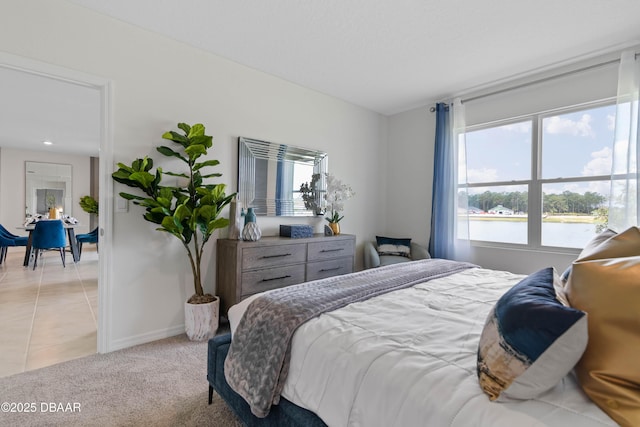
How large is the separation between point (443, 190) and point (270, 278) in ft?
7.70

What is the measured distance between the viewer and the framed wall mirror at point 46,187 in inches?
282

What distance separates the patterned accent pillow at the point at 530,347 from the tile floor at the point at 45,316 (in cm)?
277

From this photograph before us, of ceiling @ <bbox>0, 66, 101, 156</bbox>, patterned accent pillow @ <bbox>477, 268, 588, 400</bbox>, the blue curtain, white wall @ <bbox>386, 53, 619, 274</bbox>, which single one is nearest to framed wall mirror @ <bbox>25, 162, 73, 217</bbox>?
ceiling @ <bbox>0, 66, 101, 156</bbox>

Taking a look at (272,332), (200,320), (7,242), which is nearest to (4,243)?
(7,242)

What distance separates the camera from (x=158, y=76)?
257 centimetres

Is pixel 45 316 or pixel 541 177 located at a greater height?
pixel 541 177

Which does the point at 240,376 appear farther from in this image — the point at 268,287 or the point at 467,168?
the point at 467,168

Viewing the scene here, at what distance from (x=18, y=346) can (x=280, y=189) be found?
2544 millimetres

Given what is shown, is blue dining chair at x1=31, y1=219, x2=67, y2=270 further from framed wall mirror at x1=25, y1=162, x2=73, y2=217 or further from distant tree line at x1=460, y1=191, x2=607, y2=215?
distant tree line at x1=460, y1=191, x2=607, y2=215

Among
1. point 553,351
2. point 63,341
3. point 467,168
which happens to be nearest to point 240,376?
point 553,351

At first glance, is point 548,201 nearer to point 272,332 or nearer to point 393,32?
point 393,32

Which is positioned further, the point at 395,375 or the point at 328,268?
the point at 328,268

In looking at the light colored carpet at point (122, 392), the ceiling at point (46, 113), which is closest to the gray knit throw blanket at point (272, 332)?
the light colored carpet at point (122, 392)

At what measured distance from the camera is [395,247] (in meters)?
3.99
